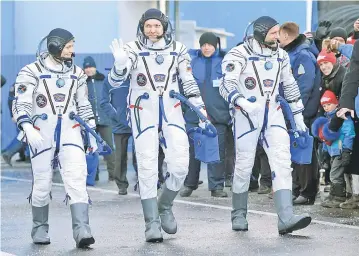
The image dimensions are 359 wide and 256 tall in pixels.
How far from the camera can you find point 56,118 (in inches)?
353

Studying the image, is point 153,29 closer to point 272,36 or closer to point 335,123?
point 272,36

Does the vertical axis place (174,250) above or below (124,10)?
below

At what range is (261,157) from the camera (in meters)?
13.0

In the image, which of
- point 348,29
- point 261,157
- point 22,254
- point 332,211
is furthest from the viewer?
point 348,29

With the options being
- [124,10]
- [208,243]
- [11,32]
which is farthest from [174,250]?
[11,32]

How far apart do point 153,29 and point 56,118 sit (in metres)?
1.16

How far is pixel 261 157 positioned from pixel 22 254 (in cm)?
503

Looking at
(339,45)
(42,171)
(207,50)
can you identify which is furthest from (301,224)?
(207,50)

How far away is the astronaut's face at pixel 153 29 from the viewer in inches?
360

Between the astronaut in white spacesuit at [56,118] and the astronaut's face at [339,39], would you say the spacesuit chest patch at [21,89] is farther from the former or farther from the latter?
the astronaut's face at [339,39]

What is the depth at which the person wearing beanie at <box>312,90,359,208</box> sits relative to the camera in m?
11.3

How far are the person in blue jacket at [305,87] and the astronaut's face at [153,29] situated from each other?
3.17 metres

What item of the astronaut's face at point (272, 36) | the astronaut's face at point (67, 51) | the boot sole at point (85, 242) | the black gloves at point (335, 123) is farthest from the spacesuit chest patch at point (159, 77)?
the black gloves at point (335, 123)

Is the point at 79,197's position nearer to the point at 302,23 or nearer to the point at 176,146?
the point at 176,146
